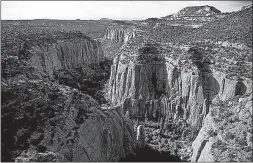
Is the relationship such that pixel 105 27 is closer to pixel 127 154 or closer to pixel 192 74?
pixel 192 74

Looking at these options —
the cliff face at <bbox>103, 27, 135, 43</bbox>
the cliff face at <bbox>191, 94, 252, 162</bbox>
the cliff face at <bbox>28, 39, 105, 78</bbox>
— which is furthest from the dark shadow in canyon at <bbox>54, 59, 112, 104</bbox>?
the cliff face at <bbox>103, 27, 135, 43</bbox>

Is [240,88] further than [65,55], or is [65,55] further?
[65,55]

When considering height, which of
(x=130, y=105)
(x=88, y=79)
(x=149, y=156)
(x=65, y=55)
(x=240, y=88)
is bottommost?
(x=149, y=156)

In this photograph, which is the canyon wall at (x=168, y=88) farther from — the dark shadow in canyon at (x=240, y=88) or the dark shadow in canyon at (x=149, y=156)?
the dark shadow in canyon at (x=149, y=156)

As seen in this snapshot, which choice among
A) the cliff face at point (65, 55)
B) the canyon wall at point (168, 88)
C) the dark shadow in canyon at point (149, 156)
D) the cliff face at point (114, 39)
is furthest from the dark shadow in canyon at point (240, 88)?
the cliff face at point (114, 39)

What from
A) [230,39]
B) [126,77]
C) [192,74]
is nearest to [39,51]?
[126,77]

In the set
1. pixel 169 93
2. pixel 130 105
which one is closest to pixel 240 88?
pixel 169 93

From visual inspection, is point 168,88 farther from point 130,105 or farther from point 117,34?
point 117,34

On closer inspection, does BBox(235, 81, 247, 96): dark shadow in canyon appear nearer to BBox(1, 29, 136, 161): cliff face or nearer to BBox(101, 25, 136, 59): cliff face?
BBox(1, 29, 136, 161): cliff face
